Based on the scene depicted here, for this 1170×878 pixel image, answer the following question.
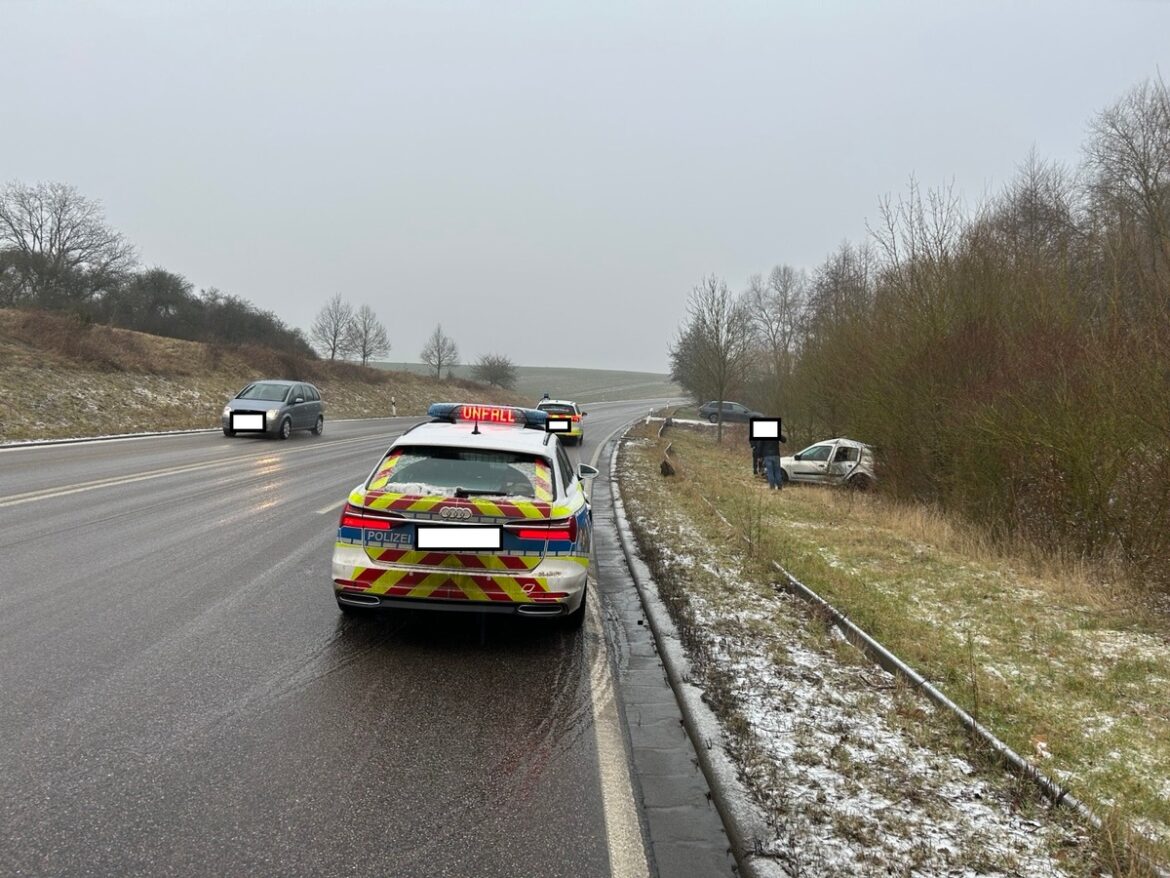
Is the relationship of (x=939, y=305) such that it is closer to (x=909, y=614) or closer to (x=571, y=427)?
(x=909, y=614)

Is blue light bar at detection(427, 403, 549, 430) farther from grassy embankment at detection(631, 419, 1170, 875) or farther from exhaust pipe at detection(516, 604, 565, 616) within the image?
grassy embankment at detection(631, 419, 1170, 875)

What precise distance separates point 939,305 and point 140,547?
1315 cm

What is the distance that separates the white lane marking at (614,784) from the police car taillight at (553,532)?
0.91 meters

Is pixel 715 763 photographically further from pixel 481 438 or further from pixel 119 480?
pixel 119 480

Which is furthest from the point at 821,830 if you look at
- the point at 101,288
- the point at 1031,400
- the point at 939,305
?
the point at 101,288

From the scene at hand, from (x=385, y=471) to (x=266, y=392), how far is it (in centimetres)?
1901

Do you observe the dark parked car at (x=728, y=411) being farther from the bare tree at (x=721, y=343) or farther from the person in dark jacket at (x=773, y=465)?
the person in dark jacket at (x=773, y=465)

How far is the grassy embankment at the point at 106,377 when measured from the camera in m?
21.9

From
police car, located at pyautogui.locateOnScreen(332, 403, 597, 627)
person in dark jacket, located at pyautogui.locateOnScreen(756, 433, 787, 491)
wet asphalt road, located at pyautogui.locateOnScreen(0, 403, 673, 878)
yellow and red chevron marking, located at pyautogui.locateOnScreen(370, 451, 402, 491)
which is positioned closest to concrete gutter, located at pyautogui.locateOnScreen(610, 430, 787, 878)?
wet asphalt road, located at pyautogui.locateOnScreen(0, 403, 673, 878)

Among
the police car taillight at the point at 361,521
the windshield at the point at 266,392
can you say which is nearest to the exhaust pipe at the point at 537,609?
the police car taillight at the point at 361,521

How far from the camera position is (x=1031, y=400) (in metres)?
9.55

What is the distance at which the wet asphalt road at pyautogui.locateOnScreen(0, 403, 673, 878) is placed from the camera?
9.15 feet

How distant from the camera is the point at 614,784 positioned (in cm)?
339

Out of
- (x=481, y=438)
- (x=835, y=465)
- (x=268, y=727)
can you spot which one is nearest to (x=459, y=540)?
(x=481, y=438)
